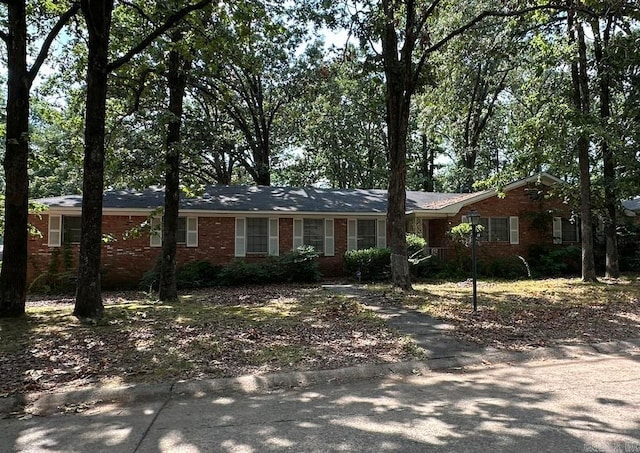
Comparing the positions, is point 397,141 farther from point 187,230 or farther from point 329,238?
point 187,230

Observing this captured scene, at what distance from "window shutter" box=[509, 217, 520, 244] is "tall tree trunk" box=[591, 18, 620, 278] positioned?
10.8 feet

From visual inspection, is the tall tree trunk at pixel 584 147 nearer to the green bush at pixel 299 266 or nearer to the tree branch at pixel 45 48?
the green bush at pixel 299 266

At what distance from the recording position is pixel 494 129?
33938 mm

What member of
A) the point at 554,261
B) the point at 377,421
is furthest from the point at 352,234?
the point at 377,421

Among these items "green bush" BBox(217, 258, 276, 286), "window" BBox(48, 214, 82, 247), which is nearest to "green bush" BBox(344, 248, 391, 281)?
"green bush" BBox(217, 258, 276, 286)

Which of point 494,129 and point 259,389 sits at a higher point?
point 494,129

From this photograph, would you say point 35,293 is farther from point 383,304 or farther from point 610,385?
point 610,385

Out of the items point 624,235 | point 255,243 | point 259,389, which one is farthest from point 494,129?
point 259,389

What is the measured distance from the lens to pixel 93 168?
8516 millimetres

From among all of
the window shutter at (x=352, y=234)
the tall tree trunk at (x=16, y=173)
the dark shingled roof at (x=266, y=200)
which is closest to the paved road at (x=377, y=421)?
the tall tree trunk at (x=16, y=173)

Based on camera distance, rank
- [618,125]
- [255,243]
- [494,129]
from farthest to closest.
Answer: [494,129], [255,243], [618,125]

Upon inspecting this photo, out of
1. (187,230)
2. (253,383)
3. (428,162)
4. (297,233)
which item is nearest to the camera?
(253,383)

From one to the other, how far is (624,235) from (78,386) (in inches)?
792

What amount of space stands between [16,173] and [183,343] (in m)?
5.31
